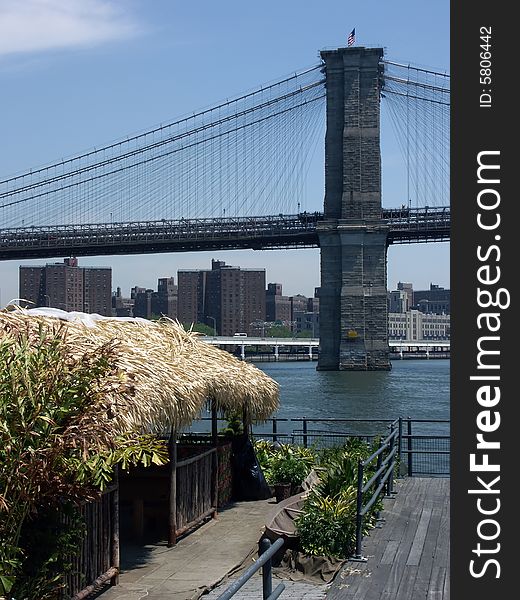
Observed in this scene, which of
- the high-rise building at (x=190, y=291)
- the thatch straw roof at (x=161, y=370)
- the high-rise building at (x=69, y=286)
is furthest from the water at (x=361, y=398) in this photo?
the high-rise building at (x=190, y=291)

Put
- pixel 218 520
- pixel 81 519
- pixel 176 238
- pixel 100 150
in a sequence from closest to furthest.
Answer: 1. pixel 81 519
2. pixel 218 520
3. pixel 176 238
4. pixel 100 150

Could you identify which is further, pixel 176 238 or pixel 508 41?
pixel 176 238

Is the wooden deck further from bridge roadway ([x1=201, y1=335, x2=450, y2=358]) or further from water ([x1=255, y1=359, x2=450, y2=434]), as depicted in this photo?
bridge roadway ([x1=201, y1=335, x2=450, y2=358])

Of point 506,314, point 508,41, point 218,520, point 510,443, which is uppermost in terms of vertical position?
point 508,41

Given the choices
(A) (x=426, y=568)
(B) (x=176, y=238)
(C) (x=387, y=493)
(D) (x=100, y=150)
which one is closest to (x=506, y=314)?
(A) (x=426, y=568)

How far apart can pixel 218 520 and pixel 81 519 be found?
16.5ft

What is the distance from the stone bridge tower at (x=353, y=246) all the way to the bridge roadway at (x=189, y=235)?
1392 millimetres

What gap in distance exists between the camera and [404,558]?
10.4 m

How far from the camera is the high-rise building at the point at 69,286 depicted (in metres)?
134

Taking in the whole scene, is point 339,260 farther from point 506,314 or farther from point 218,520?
point 506,314

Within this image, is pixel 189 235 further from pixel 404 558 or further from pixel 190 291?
pixel 190 291

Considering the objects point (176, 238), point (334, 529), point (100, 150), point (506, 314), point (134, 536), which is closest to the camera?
point (506, 314)

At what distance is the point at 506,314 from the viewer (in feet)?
21.2

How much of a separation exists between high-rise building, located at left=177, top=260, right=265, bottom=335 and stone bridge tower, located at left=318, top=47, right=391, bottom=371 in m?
95.5
